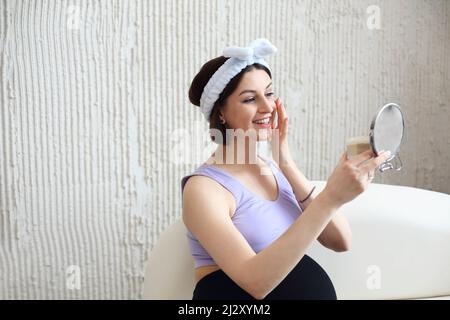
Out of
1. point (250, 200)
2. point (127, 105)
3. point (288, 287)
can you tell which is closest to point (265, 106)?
point (250, 200)

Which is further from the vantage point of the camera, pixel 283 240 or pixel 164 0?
pixel 164 0

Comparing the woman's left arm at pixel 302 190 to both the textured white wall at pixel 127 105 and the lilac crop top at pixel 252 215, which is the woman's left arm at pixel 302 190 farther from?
the textured white wall at pixel 127 105

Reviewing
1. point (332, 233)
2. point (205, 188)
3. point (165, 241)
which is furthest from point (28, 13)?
point (332, 233)

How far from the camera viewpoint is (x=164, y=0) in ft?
6.04

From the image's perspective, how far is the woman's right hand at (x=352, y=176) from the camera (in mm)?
915

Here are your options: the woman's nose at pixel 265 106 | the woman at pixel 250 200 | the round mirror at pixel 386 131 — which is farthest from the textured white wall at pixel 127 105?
the round mirror at pixel 386 131

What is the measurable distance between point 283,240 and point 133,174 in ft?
3.39

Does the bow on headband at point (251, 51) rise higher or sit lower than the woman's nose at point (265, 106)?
higher

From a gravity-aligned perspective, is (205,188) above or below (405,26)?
below

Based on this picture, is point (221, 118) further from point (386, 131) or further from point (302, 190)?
point (386, 131)

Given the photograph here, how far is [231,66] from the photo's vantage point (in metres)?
1.14

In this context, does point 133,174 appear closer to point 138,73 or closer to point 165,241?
point 138,73

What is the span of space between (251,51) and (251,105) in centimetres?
11

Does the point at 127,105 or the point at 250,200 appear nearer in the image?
the point at 250,200
